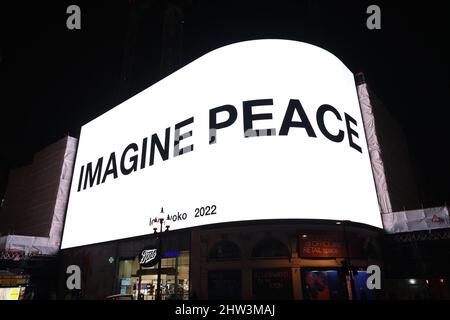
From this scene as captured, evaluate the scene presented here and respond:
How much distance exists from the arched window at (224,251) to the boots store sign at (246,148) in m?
3.55

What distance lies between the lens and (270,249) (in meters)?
16.6

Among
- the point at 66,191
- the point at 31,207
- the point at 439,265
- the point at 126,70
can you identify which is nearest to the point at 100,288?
the point at 66,191

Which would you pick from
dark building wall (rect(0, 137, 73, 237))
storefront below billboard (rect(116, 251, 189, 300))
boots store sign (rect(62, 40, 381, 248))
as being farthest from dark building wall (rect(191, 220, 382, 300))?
dark building wall (rect(0, 137, 73, 237))

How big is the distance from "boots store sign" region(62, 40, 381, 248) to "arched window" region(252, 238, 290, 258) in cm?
419

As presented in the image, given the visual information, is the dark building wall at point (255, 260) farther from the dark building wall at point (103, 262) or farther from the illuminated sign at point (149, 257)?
the illuminated sign at point (149, 257)

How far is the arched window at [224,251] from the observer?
16.8 meters

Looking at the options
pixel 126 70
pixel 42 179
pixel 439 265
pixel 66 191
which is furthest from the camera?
pixel 126 70

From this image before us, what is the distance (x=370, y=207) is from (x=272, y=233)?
201 inches

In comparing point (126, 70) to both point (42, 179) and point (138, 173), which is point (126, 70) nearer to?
point (42, 179)

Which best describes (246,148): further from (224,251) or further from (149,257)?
(149,257)

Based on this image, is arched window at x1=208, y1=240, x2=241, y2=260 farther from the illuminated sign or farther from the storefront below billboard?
the illuminated sign

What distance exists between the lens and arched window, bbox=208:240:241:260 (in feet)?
55.1

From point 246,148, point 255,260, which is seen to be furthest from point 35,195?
point 246,148
